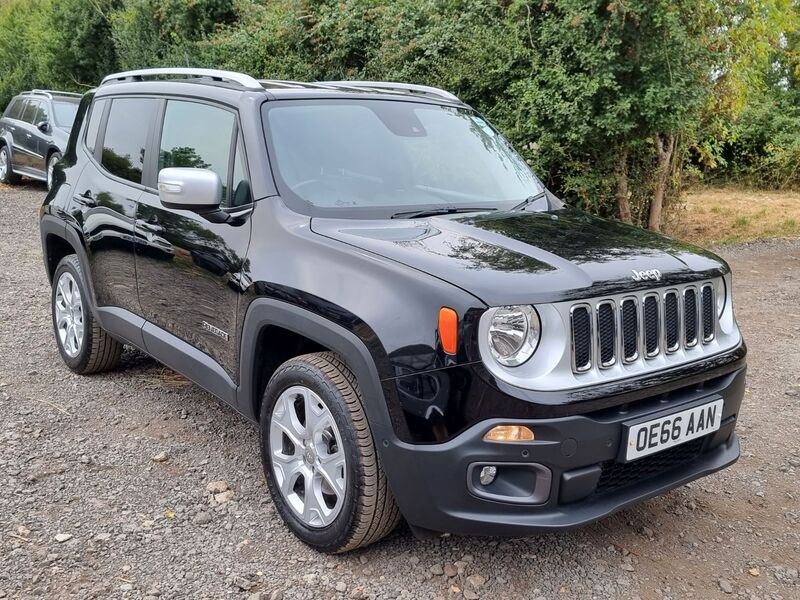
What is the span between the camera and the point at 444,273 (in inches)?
104

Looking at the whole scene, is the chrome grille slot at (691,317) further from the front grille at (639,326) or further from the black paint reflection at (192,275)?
the black paint reflection at (192,275)

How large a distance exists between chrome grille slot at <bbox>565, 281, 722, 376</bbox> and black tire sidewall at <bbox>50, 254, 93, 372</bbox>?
3206mm

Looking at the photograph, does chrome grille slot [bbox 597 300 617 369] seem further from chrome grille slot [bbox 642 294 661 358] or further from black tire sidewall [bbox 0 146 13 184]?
black tire sidewall [bbox 0 146 13 184]

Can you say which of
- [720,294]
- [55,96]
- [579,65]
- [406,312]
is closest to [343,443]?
[406,312]

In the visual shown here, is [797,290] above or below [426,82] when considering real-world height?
below

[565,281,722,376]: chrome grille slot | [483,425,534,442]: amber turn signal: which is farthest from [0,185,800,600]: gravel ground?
[565,281,722,376]: chrome grille slot

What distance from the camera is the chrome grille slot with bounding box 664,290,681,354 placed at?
286cm

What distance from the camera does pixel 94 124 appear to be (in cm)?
477

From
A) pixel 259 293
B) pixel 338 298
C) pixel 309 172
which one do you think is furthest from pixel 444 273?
pixel 309 172

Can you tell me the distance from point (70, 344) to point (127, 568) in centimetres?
245

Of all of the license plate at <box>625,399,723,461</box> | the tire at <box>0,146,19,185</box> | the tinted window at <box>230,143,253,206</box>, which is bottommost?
the tire at <box>0,146,19,185</box>

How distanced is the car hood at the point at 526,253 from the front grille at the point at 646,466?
0.63 meters

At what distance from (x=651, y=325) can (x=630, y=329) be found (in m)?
0.11

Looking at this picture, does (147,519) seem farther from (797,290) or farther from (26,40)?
(26,40)
